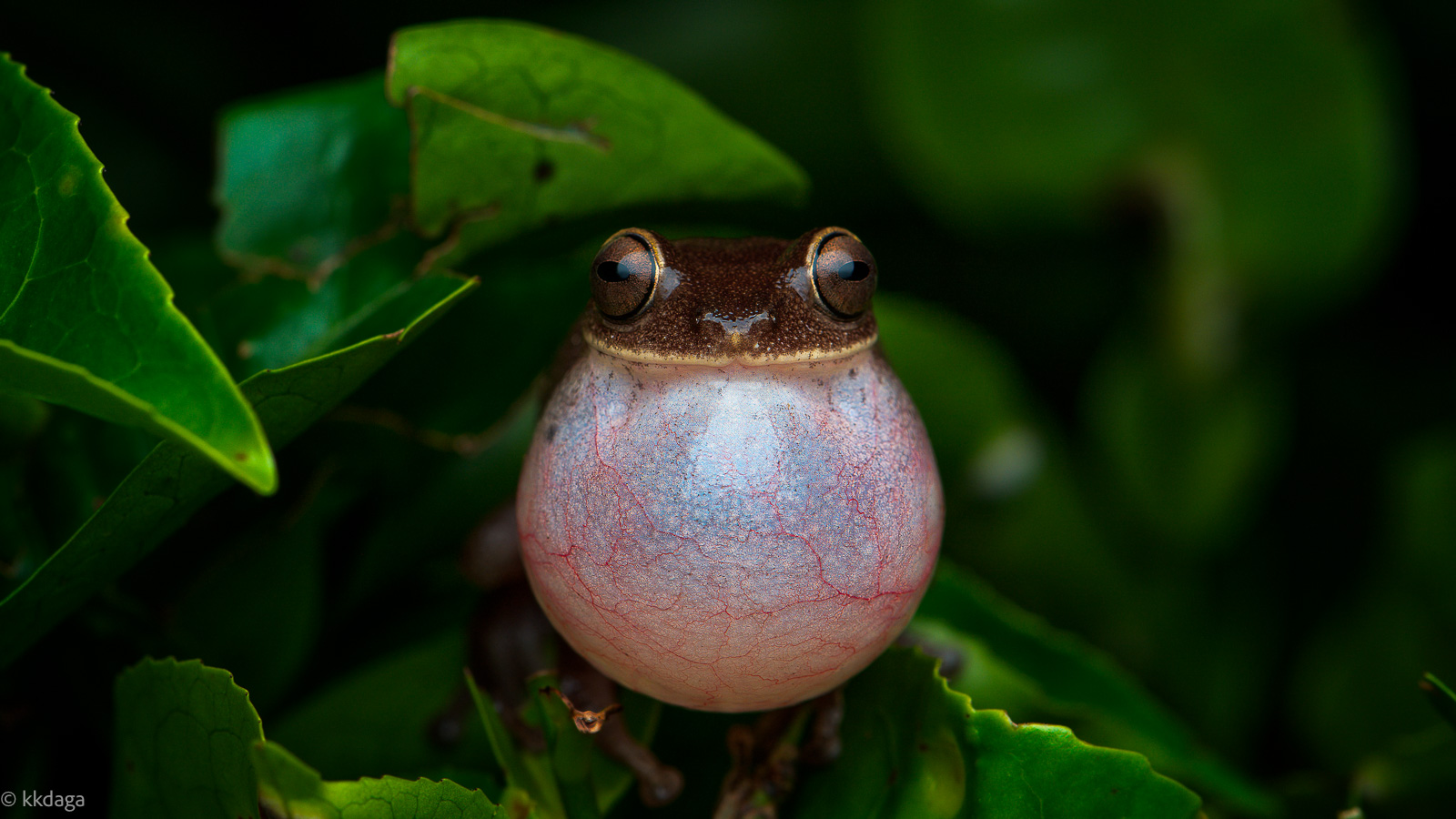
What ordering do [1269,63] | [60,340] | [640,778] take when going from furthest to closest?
[1269,63] < [640,778] < [60,340]

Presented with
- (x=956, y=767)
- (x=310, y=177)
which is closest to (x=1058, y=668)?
(x=956, y=767)

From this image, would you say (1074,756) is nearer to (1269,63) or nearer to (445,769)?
(445,769)

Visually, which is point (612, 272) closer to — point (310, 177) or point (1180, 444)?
point (310, 177)

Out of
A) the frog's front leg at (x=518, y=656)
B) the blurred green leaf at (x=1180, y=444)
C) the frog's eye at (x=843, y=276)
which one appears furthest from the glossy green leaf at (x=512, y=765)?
the blurred green leaf at (x=1180, y=444)

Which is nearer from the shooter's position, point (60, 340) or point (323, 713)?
point (60, 340)

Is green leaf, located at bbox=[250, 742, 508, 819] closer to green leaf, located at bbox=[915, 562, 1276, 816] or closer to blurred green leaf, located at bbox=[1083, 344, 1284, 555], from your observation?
green leaf, located at bbox=[915, 562, 1276, 816]

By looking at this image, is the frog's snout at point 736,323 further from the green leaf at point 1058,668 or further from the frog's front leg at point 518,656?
the green leaf at point 1058,668

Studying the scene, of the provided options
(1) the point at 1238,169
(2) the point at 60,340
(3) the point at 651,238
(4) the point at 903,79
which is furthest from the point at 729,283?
(1) the point at 1238,169

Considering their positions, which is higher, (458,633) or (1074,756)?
(1074,756)
